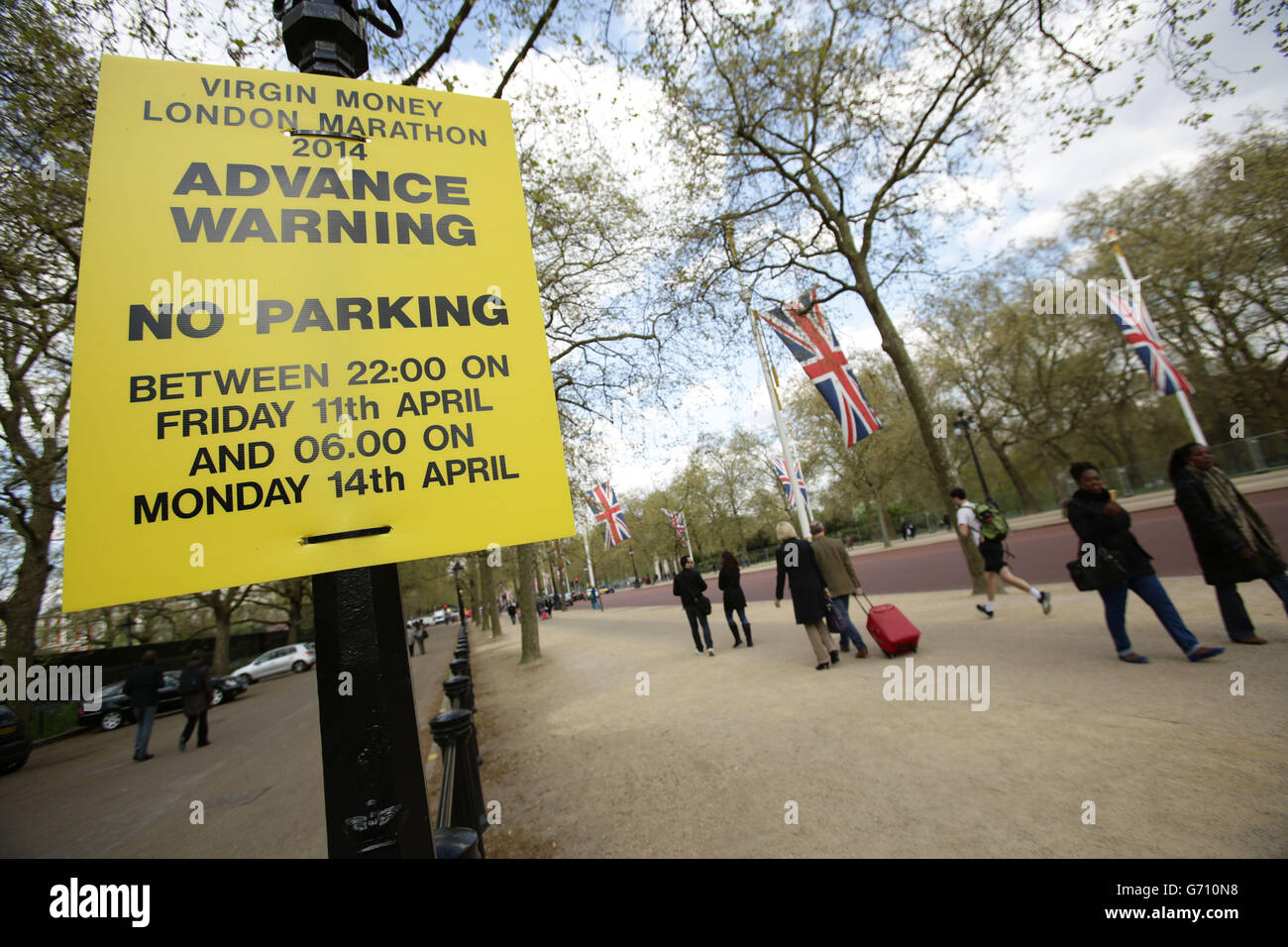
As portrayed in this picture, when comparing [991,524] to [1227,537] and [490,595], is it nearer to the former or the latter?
[1227,537]

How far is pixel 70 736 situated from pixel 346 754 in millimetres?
27315

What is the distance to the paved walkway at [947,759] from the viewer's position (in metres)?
2.88

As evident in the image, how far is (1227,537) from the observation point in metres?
4.80

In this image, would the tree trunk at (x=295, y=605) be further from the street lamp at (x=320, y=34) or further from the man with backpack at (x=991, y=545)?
the street lamp at (x=320, y=34)

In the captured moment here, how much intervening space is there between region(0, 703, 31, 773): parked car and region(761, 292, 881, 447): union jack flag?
784 inches

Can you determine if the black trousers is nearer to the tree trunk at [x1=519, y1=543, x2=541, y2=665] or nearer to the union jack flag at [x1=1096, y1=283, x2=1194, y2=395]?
the tree trunk at [x1=519, y1=543, x2=541, y2=665]

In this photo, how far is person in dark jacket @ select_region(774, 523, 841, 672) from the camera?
23.5ft

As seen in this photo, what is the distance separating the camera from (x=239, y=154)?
1.45 m

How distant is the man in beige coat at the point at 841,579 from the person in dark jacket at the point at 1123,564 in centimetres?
259

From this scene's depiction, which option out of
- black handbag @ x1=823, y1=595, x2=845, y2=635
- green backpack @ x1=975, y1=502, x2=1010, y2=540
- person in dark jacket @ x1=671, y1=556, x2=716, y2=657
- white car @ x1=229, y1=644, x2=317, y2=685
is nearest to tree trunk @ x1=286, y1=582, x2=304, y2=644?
white car @ x1=229, y1=644, x2=317, y2=685

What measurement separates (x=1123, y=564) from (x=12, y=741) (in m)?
21.4

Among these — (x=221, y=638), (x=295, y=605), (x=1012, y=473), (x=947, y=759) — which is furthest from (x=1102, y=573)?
(x=295, y=605)

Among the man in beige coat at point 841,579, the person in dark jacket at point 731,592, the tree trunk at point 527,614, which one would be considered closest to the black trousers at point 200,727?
the tree trunk at point 527,614

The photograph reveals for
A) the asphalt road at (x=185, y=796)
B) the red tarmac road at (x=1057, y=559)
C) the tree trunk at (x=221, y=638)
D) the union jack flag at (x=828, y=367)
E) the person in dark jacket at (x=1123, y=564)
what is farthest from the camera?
the tree trunk at (x=221, y=638)
